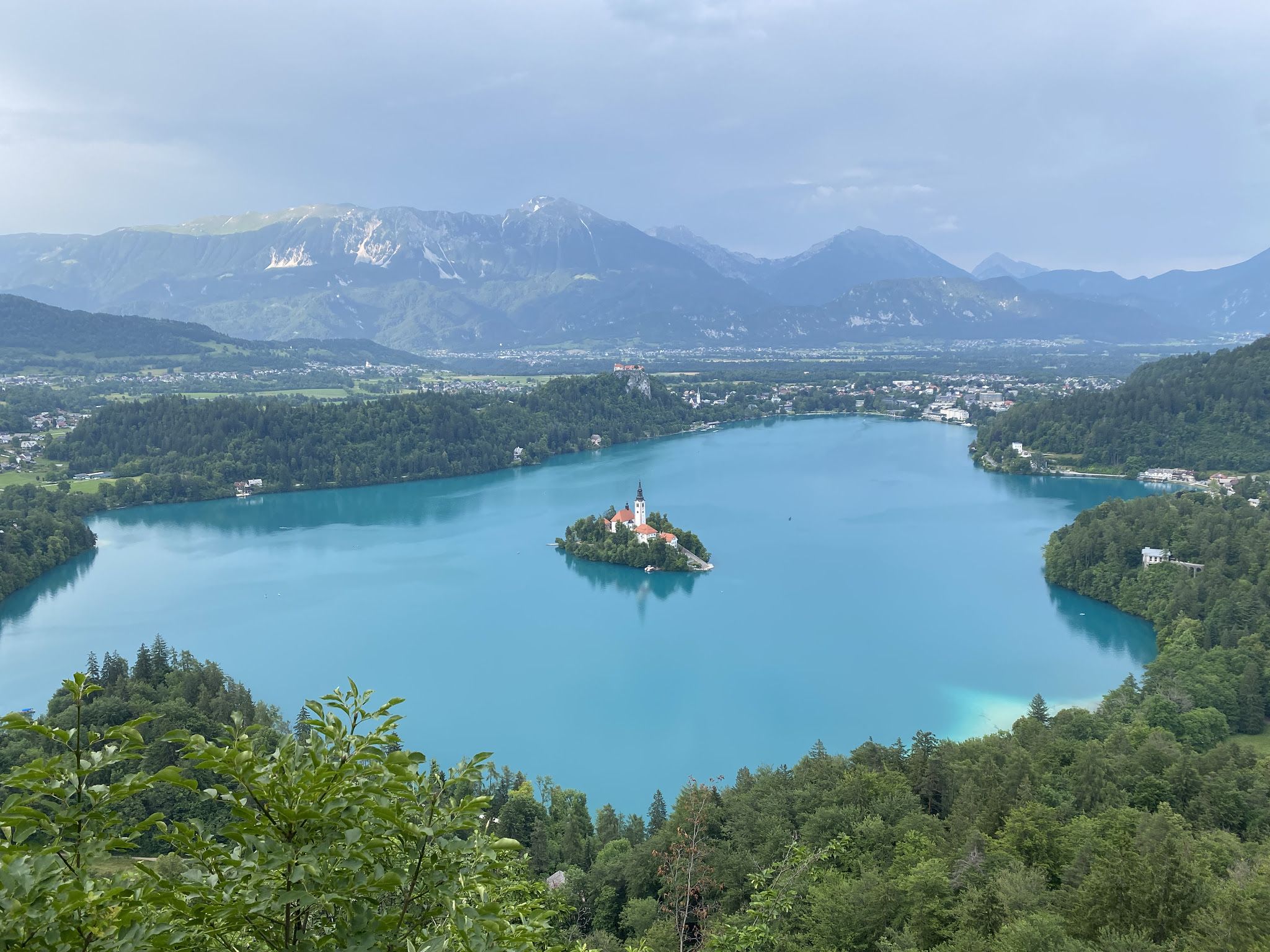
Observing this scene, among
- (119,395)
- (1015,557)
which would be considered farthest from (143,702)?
(119,395)

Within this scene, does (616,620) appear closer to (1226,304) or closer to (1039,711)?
(1039,711)

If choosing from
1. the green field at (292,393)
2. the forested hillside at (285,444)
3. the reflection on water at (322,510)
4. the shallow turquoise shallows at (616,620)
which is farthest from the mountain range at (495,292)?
the shallow turquoise shallows at (616,620)

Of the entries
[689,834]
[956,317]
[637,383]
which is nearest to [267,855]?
[689,834]

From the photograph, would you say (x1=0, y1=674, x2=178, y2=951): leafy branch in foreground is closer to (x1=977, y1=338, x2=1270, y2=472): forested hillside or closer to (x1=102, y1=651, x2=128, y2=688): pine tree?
(x1=102, y1=651, x2=128, y2=688): pine tree

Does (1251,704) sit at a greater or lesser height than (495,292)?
lesser

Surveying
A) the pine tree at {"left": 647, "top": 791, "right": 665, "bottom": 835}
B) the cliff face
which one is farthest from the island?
the cliff face

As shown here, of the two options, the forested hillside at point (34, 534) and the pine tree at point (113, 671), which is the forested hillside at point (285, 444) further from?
the pine tree at point (113, 671)
